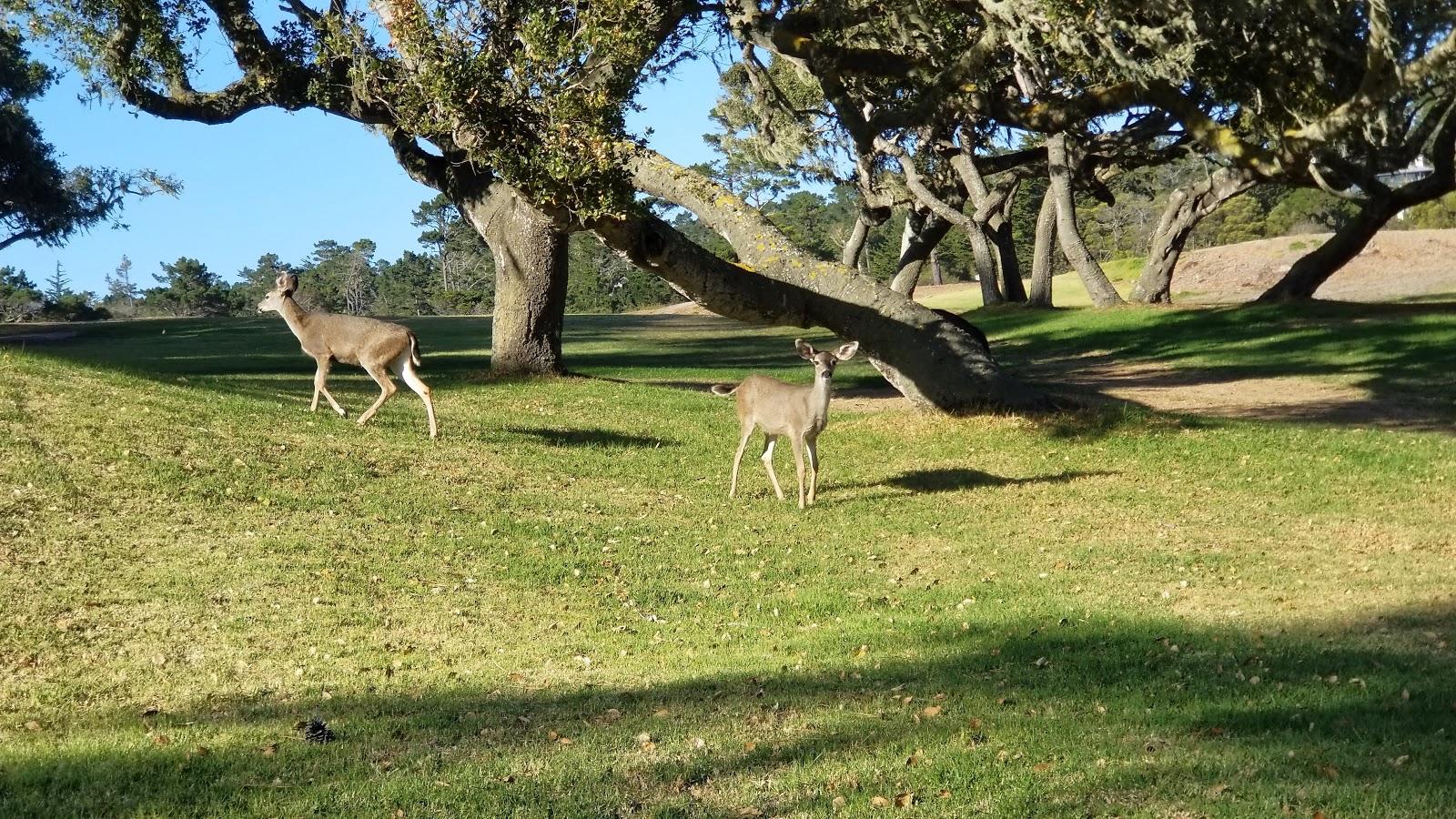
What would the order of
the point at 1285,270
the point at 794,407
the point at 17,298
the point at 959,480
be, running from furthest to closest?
the point at 17,298, the point at 1285,270, the point at 959,480, the point at 794,407

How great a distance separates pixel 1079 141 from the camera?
36844mm

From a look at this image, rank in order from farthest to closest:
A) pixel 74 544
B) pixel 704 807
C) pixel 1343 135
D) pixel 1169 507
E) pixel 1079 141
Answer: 1. pixel 1079 141
2. pixel 1343 135
3. pixel 1169 507
4. pixel 74 544
5. pixel 704 807

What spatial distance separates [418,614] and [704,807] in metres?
4.81

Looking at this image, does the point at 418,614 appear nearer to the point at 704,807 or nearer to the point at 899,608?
the point at 899,608

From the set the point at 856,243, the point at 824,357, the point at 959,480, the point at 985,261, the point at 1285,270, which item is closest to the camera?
the point at 824,357

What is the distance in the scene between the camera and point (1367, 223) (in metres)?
32.9

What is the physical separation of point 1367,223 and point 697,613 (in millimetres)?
26819

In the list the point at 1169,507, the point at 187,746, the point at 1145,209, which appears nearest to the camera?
the point at 187,746

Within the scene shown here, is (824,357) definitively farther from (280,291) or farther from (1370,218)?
(1370,218)

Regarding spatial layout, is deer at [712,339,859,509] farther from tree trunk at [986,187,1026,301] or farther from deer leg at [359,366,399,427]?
tree trunk at [986,187,1026,301]

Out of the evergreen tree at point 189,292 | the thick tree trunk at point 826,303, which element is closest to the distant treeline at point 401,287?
the evergreen tree at point 189,292

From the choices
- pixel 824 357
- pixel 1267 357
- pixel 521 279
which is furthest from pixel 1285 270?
pixel 824 357

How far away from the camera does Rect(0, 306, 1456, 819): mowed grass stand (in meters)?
7.08

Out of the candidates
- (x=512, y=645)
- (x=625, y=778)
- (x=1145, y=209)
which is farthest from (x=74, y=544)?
(x=1145, y=209)
